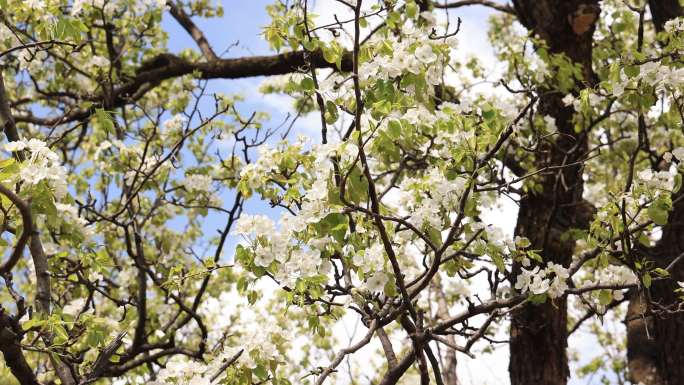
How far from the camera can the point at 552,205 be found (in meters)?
6.48

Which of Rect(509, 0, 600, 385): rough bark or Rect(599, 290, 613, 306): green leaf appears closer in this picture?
Rect(599, 290, 613, 306): green leaf

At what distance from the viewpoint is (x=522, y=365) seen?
6.24 m

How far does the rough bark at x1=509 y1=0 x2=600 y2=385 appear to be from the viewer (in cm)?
616

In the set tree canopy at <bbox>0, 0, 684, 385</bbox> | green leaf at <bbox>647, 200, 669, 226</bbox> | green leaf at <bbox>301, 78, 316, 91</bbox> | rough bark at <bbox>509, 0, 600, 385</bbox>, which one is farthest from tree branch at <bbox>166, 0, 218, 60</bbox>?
green leaf at <bbox>647, 200, 669, 226</bbox>

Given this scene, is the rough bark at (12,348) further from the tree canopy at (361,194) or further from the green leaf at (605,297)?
the green leaf at (605,297)

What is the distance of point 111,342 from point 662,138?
6907 millimetres

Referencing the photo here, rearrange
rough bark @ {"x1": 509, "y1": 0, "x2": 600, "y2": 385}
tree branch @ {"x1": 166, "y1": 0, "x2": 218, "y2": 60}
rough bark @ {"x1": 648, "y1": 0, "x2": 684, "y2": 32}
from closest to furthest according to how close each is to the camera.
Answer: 1. rough bark @ {"x1": 509, "y1": 0, "x2": 600, "y2": 385}
2. rough bark @ {"x1": 648, "y1": 0, "x2": 684, "y2": 32}
3. tree branch @ {"x1": 166, "y1": 0, "x2": 218, "y2": 60}

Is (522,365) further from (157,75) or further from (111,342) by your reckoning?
(157,75)

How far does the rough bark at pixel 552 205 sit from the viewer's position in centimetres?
616

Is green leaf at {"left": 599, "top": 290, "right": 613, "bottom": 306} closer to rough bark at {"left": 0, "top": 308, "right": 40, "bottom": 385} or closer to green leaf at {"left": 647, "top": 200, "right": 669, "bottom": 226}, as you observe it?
green leaf at {"left": 647, "top": 200, "right": 669, "bottom": 226}

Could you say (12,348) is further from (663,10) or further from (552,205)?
(663,10)

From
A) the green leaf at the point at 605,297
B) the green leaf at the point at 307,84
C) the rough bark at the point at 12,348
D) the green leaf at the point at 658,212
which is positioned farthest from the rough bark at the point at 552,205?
the rough bark at the point at 12,348

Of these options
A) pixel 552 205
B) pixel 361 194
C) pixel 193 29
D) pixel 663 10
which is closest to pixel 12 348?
pixel 361 194

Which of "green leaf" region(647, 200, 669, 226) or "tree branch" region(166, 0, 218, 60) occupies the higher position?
"tree branch" region(166, 0, 218, 60)
